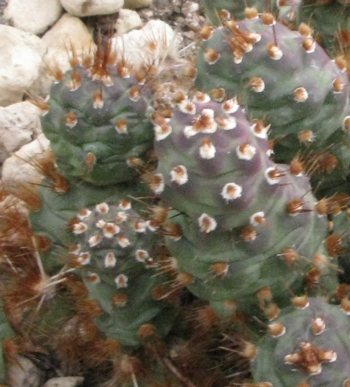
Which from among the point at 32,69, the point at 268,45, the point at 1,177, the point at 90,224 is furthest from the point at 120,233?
the point at 32,69

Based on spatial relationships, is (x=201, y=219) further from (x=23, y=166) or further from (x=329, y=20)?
(x=23, y=166)

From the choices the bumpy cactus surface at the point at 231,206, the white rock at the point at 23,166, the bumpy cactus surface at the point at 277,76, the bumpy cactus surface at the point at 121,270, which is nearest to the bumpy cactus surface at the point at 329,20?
the bumpy cactus surface at the point at 277,76

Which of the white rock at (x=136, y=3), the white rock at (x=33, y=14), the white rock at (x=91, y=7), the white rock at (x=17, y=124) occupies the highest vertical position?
the white rock at (x=91, y=7)

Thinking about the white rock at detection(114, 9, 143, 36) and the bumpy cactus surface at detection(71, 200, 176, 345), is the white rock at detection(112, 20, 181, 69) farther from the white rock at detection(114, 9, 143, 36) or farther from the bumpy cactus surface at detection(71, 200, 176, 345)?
the bumpy cactus surface at detection(71, 200, 176, 345)

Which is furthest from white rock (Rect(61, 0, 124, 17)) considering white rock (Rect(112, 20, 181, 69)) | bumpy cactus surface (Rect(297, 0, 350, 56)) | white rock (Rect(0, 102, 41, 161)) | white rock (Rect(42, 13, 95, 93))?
bumpy cactus surface (Rect(297, 0, 350, 56))

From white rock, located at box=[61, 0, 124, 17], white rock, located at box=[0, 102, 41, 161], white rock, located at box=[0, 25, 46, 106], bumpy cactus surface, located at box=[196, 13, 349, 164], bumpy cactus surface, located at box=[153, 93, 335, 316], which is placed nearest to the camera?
bumpy cactus surface, located at box=[153, 93, 335, 316]

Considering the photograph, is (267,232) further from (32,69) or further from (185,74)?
(32,69)

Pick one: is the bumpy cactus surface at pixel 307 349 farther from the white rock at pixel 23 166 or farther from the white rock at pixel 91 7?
the white rock at pixel 91 7
